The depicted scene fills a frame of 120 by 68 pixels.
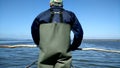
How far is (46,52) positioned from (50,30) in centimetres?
42

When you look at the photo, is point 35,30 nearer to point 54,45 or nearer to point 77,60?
point 54,45

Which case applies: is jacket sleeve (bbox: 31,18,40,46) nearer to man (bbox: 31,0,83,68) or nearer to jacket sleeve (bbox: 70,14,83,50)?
man (bbox: 31,0,83,68)

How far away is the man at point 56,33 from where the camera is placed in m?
4.00

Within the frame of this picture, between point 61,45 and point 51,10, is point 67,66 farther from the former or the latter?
point 51,10

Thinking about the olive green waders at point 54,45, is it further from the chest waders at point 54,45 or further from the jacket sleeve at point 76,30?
the jacket sleeve at point 76,30

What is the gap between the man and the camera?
4.00 metres

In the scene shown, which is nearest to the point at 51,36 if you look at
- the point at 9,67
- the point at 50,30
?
the point at 50,30

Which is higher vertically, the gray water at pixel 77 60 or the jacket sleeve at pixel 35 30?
the jacket sleeve at pixel 35 30

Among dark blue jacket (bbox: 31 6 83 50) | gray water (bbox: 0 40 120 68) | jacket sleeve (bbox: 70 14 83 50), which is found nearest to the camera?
dark blue jacket (bbox: 31 6 83 50)

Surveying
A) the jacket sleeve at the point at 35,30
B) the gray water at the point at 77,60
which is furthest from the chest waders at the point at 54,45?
the gray water at the point at 77,60

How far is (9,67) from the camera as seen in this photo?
746 inches

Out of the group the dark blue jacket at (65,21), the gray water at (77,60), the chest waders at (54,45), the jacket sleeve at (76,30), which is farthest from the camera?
the gray water at (77,60)

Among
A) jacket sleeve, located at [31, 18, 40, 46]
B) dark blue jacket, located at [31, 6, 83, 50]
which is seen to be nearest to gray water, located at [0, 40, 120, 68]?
jacket sleeve, located at [31, 18, 40, 46]

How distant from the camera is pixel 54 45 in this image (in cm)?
398
